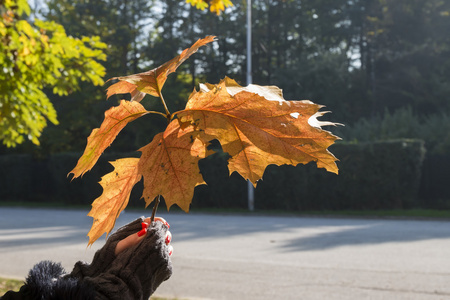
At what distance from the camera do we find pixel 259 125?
943 mm

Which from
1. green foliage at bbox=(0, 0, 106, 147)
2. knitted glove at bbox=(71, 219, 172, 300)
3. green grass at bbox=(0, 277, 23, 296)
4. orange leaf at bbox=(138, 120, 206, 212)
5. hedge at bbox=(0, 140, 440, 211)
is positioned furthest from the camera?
hedge at bbox=(0, 140, 440, 211)

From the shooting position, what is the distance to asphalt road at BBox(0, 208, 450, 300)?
5.72 m

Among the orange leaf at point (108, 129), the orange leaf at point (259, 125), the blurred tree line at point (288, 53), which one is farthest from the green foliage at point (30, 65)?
the blurred tree line at point (288, 53)

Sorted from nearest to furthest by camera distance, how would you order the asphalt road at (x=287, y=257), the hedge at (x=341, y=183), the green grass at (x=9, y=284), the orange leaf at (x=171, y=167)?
the orange leaf at (x=171, y=167), the green grass at (x=9, y=284), the asphalt road at (x=287, y=257), the hedge at (x=341, y=183)

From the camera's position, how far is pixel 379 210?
15258 mm

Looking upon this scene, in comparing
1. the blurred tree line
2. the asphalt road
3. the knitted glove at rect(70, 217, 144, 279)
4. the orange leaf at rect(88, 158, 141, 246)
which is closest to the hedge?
the asphalt road

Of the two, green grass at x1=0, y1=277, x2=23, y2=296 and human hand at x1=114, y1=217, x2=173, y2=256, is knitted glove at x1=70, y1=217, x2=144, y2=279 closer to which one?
human hand at x1=114, y1=217, x2=173, y2=256

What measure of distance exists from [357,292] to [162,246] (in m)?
4.88

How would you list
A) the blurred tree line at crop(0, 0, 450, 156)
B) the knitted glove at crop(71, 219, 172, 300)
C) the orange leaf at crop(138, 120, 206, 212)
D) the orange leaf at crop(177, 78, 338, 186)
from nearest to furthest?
the orange leaf at crop(177, 78, 338, 186) < the orange leaf at crop(138, 120, 206, 212) < the knitted glove at crop(71, 219, 172, 300) < the blurred tree line at crop(0, 0, 450, 156)

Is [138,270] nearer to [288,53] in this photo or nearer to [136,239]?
[136,239]

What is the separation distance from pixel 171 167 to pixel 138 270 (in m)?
0.27

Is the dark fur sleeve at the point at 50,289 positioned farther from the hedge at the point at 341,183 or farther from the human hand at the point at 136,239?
the hedge at the point at 341,183

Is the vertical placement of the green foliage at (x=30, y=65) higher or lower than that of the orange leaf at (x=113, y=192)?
higher

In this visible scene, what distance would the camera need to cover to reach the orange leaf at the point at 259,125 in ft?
2.98
